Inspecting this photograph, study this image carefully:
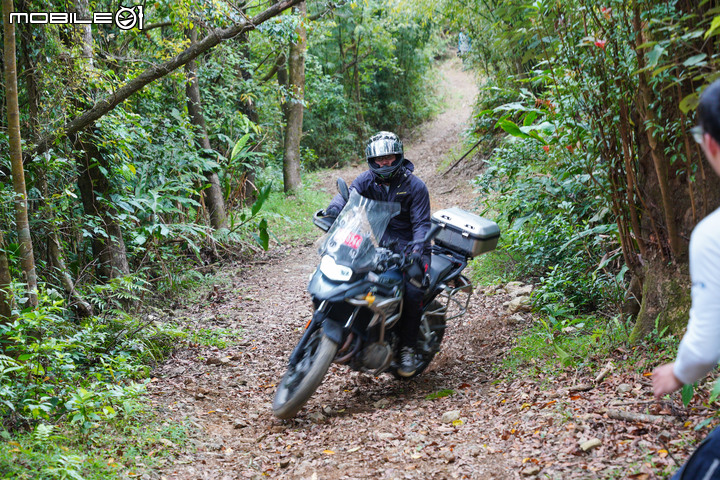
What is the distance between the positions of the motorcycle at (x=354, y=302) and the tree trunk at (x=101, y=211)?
10.9 feet

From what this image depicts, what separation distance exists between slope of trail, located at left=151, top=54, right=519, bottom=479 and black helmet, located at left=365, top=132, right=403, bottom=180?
6.35ft

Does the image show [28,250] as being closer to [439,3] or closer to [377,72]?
[439,3]

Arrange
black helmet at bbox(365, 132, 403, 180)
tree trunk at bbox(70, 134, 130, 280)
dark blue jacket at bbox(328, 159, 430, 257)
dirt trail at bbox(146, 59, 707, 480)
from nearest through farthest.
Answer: dirt trail at bbox(146, 59, 707, 480) < black helmet at bbox(365, 132, 403, 180) < dark blue jacket at bbox(328, 159, 430, 257) < tree trunk at bbox(70, 134, 130, 280)

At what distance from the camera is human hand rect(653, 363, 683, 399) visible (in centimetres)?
178

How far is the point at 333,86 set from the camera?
68.4 ft

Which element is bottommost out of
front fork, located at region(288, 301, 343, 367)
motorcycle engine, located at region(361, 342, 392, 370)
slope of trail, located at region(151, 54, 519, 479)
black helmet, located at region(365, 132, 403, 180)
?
slope of trail, located at region(151, 54, 519, 479)

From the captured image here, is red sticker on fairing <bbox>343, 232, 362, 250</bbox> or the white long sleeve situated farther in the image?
red sticker on fairing <bbox>343, 232, 362, 250</bbox>

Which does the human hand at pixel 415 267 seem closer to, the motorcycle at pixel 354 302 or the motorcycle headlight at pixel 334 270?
the motorcycle at pixel 354 302

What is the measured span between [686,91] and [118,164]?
19.7ft

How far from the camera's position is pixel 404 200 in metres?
4.93

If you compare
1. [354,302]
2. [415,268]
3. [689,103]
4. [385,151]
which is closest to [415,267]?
[415,268]

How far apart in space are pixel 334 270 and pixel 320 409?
127cm

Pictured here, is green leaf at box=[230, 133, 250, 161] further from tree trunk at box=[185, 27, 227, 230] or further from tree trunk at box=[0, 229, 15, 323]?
tree trunk at box=[0, 229, 15, 323]

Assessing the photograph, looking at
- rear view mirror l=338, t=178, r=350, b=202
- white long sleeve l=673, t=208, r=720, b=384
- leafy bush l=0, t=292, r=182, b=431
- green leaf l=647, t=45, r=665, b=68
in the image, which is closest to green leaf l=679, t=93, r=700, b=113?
green leaf l=647, t=45, r=665, b=68
